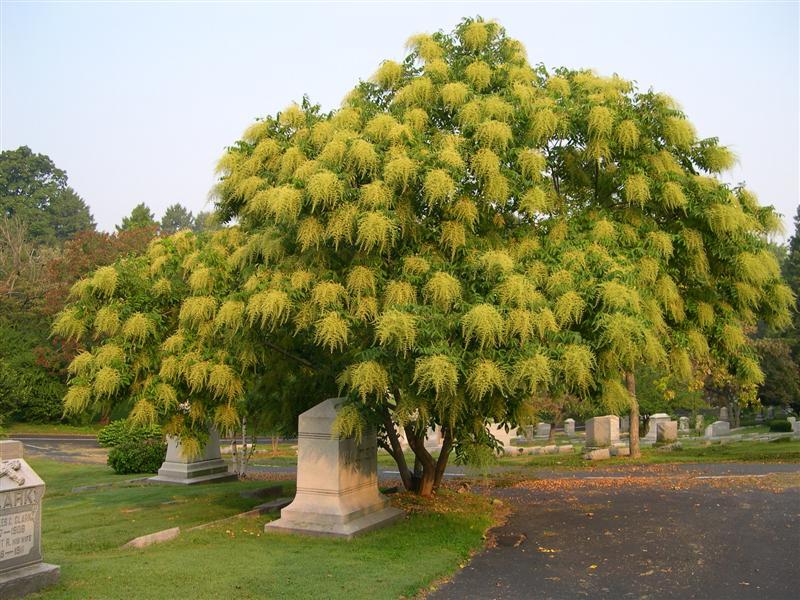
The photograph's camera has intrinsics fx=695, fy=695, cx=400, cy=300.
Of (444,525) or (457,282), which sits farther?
(444,525)

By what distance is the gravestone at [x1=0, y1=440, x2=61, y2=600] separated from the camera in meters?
7.10

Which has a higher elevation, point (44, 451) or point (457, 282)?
point (457, 282)

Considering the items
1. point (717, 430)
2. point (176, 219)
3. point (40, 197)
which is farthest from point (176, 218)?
point (717, 430)

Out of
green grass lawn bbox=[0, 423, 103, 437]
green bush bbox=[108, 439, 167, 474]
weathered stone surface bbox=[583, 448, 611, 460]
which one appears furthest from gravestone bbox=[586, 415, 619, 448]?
green grass lawn bbox=[0, 423, 103, 437]

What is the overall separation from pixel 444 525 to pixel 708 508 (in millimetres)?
4745

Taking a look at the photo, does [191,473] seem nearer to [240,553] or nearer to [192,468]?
[192,468]

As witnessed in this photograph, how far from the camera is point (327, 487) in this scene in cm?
1019

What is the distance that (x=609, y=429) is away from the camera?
85.3ft

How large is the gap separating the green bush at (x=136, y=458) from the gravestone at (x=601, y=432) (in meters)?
15.3

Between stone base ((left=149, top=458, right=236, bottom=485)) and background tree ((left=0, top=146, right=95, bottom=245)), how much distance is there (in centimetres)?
6353

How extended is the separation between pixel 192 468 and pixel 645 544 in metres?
11.5

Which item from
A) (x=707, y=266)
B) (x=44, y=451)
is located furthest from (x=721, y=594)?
(x=44, y=451)

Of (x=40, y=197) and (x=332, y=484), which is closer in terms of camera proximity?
(x=332, y=484)

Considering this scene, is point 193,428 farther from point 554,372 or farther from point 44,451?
point 44,451
